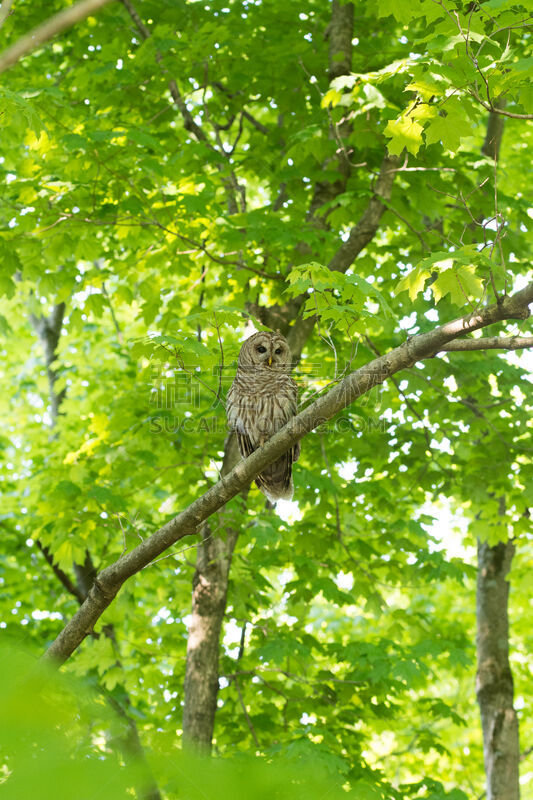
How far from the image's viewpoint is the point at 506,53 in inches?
130

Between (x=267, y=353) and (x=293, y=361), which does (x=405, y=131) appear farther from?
(x=293, y=361)

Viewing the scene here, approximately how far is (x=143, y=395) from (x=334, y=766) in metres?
3.45

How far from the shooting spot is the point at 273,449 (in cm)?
315

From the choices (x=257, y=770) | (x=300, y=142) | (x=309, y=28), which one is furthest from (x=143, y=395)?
(x=257, y=770)

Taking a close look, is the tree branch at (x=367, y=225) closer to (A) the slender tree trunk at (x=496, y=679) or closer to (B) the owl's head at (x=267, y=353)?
(B) the owl's head at (x=267, y=353)

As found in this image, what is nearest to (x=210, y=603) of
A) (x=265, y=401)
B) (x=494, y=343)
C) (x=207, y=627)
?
(x=207, y=627)

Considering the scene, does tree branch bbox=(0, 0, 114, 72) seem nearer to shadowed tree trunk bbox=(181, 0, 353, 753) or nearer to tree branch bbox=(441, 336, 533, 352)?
tree branch bbox=(441, 336, 533, 352)

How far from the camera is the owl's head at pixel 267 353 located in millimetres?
5176

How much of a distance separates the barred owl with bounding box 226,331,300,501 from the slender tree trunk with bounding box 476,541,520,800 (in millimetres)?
2633

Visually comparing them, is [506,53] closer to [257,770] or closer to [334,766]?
[257,770]

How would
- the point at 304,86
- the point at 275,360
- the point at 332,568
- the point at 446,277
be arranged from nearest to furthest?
the point at 446,277 → the point at 275,360 → the point at 332,568 → the point at 304,86

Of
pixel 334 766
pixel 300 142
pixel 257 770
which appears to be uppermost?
pixel 300 142

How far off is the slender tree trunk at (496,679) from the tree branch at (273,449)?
13.7 feet

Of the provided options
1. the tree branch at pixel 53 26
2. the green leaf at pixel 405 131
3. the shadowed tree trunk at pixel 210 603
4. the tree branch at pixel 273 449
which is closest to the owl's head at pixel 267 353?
the shadowed tree trunk at pixel 210 603
